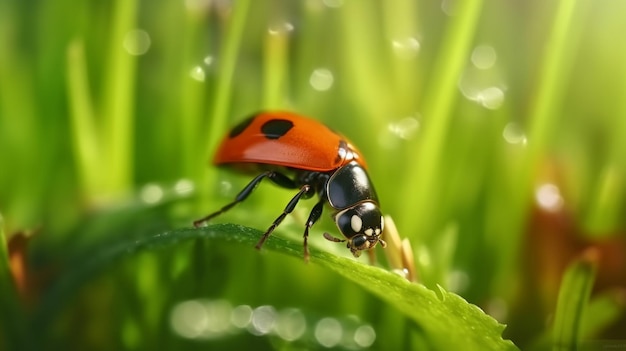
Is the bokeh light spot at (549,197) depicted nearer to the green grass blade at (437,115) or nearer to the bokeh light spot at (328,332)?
the green grass blade at (437,115)

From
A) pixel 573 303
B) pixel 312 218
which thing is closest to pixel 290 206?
pixel 312 218

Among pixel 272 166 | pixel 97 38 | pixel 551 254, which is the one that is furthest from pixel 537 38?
pixel 97 38

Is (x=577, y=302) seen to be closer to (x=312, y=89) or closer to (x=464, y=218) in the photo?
(x=464, y=218)

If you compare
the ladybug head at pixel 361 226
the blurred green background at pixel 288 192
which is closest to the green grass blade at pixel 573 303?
the blurred green background at pixel 288 192

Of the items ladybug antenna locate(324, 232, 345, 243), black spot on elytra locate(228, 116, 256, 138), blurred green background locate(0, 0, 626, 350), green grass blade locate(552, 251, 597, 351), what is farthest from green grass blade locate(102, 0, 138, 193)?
green grass blade locate(552, 251, 597, 351)

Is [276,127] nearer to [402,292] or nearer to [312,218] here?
[312,218]

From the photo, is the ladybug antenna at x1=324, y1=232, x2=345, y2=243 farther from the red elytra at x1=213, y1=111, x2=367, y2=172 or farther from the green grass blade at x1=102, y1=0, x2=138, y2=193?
the green grass blade at x1=102, y1=0, x2=138, y2=193
